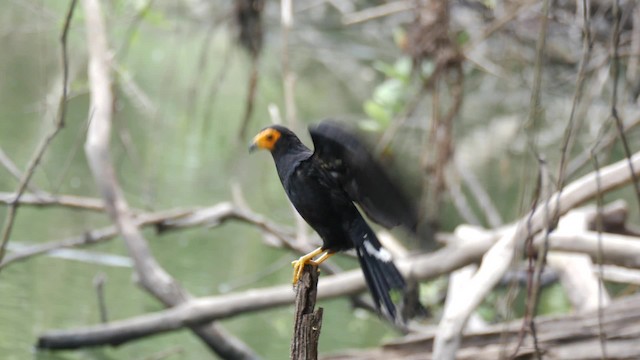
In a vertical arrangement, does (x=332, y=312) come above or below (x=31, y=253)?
below

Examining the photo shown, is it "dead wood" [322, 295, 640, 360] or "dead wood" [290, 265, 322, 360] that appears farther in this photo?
"dead wood" [322, 295, 640, 360]

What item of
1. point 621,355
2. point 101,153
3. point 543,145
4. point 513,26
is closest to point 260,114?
point 543,145

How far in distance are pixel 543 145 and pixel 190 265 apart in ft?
20.3

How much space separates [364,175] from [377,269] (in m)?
0.32

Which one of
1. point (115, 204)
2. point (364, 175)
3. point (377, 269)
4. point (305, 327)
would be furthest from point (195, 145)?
point (305, 327)

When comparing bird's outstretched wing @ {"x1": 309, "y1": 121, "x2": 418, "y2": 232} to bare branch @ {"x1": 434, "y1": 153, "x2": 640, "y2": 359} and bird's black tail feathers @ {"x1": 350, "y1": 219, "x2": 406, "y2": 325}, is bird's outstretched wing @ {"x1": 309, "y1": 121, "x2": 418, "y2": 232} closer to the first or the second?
bird's black tail feathers @ {"x1": 350, "y1": 219, "x2": 406, "y2": 325}

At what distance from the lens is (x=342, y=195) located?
2.57 metres

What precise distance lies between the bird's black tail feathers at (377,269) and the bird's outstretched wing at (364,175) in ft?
0.55

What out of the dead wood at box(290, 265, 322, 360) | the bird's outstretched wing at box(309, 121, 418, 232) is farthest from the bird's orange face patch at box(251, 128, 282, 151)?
the dead wood at box(290, 265, 322, 360)

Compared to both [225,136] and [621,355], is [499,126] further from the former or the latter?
[621,355]

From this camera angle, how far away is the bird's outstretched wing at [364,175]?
231 cm

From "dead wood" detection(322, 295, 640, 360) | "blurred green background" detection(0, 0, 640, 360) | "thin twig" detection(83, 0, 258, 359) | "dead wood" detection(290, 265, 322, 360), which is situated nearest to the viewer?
"dead wood" detection(290, 265, 322, 360)

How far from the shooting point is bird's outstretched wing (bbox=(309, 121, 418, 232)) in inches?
90.9

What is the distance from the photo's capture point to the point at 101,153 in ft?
14.8
